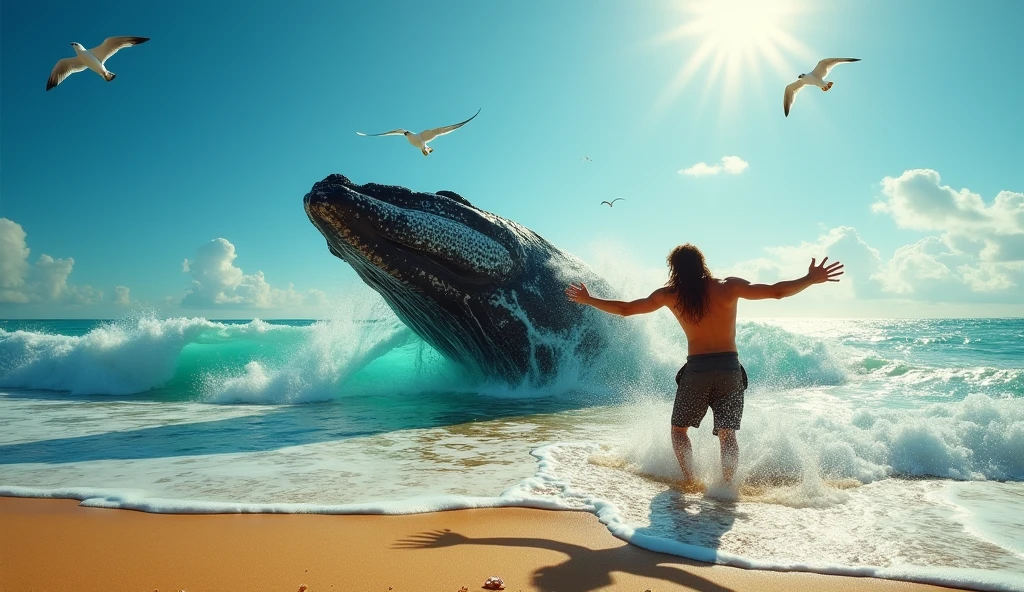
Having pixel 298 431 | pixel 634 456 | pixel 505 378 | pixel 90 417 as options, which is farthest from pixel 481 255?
pixel 90 417

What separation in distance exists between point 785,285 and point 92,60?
950 centimetres

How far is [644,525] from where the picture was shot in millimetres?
3605

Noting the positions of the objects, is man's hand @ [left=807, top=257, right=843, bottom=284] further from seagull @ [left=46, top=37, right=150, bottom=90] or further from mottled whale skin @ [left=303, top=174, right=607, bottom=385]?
seagull @ [left=46, top=37, right=150, bottom=90]

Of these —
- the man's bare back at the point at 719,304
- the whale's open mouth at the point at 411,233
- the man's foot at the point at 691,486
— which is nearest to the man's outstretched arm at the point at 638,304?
the man's bare back at the point at 719,304

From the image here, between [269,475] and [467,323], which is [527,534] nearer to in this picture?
[269,475]

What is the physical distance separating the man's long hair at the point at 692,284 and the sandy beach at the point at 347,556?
1772 millimetres

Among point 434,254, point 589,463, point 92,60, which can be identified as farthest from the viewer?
point 434,254

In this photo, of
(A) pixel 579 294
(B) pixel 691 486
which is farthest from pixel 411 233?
(B) pixel 691 486

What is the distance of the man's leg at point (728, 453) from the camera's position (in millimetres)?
4418

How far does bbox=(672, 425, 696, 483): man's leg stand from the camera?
4633 mm

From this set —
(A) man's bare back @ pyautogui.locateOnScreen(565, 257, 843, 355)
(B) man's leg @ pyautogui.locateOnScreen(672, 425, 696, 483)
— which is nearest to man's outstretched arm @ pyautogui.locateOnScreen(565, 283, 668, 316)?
→ (A) man's bare back @ pyautogui.locateOnScreen(565, 257, 843, 355)

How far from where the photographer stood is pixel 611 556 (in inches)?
124

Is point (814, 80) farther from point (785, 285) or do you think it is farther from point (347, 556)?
point (347, 556)

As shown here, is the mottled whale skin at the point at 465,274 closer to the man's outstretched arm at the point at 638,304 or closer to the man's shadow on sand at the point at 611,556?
the man's outstretched arm at the point at 638,304
